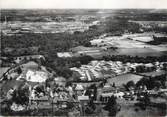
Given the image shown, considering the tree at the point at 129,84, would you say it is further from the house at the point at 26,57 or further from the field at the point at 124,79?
the house at the point at 26,57

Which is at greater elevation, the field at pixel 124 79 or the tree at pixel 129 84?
the field at pixel 124 79

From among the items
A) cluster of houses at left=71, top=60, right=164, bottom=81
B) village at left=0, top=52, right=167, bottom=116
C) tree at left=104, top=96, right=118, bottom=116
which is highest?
cluster of houses at left=71, top=60, right=164, bottom=81

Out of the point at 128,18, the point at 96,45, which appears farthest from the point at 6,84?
the point at 128,18

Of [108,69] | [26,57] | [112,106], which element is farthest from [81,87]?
[26,57]

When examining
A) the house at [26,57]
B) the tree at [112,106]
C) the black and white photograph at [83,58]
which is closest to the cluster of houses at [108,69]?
the black and white photograph at [83,58]

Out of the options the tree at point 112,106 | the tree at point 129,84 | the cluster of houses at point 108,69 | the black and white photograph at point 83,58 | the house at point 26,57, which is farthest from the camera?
the house at point 26,57

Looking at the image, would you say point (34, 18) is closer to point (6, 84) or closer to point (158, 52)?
point (6, 84)

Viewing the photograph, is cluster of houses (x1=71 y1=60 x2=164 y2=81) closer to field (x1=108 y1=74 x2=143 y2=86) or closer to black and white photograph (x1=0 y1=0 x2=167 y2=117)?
black and white photograph (x1=0 y1=0 x2=167 y2=117)

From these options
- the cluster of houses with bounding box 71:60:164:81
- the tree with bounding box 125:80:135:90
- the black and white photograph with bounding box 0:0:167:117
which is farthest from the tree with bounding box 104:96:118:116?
the cluster of houses with bounding box 71:60:164:81
